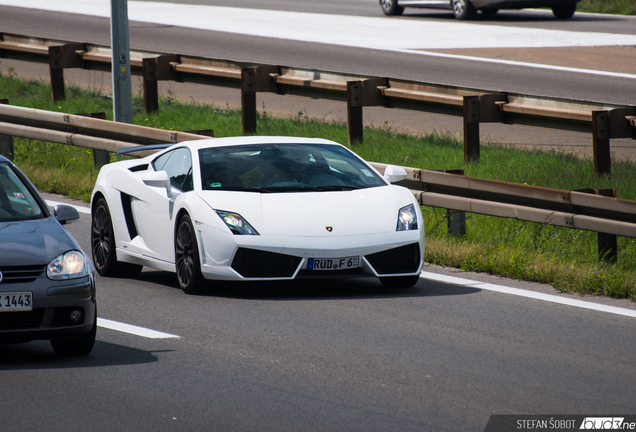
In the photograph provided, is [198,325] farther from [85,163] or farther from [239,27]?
[239,27]

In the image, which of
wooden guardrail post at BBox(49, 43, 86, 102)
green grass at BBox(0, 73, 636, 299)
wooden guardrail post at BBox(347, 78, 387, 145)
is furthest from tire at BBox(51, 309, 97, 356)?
wooden guardrail post at BBox(49, 43, 86, 102)

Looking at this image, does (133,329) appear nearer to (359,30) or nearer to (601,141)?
(601,141)

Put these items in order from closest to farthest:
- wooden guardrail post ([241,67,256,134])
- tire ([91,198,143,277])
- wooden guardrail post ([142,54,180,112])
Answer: tire ([91,198,143,277]), wooden guardrail post ([241,67,256,134]), wooden guardrail post ([142,54,180,112])

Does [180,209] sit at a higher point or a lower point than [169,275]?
higher

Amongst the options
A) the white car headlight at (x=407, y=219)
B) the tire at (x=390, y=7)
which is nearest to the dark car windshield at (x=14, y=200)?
the white car headlight at (x=407, y=219)

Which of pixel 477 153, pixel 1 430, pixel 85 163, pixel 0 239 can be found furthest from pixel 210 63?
pixel 1 430

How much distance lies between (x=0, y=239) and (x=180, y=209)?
2.72 metres

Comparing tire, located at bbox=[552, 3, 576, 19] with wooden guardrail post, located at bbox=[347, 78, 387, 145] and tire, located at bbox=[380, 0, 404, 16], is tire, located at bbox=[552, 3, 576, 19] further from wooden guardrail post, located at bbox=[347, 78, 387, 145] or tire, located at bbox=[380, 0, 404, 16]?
wooden guardrail post, located at bbox=[347, 78, 387, 145]

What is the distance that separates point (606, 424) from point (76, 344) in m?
3.17

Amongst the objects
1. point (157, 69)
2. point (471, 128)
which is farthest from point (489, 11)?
point (471, 128)

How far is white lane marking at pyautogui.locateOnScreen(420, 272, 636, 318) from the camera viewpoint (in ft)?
28.0

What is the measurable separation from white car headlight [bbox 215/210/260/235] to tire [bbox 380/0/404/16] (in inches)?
1011

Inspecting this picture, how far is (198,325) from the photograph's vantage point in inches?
312

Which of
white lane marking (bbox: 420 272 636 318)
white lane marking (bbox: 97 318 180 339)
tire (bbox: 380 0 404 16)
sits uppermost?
tire (bbox: 380 0 404 16)
